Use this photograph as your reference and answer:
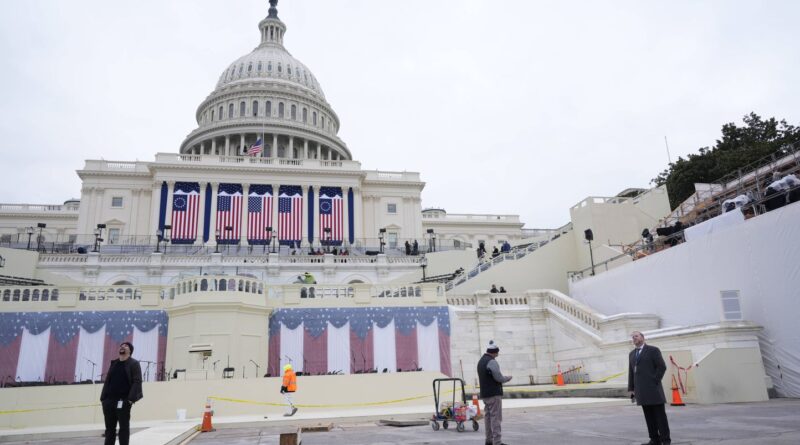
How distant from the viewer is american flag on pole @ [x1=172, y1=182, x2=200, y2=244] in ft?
201

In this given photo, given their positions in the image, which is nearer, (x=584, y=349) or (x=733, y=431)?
(x=733, y=431)

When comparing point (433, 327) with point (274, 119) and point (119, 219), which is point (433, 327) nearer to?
point (119, 219)

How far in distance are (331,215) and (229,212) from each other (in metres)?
10.7

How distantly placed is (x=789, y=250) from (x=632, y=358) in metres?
13.4

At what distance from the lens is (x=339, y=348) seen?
29016 millimetres

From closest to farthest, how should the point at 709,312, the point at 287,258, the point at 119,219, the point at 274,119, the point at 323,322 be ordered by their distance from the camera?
the point at 709,312, the point at 323,322, the point at 287,258, the point at 119,219, the point at 274,119

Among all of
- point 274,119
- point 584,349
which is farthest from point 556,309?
point 274,119

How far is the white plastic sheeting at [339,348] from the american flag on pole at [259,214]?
1328 inches

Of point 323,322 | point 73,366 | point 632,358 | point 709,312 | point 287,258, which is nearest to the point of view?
point 632,358

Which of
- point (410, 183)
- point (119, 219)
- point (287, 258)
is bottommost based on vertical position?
point (287, 258)

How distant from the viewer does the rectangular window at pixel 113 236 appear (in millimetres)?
61141

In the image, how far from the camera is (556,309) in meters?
30.4

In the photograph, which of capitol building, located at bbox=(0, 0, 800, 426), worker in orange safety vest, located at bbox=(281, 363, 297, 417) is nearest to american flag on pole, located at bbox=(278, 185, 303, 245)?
capitol building, located at bbox=(0, 0, 800, 426)

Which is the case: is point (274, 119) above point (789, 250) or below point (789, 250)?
above
